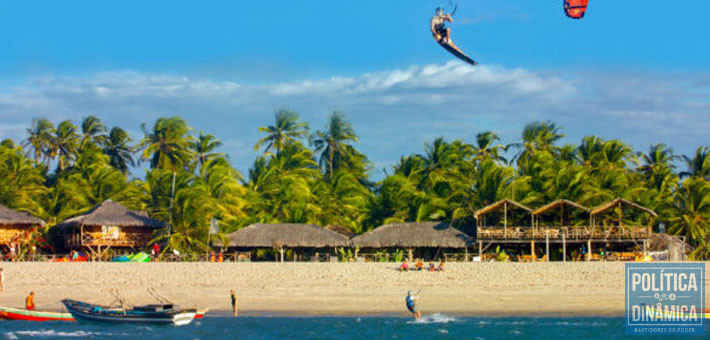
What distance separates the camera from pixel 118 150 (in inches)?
2557

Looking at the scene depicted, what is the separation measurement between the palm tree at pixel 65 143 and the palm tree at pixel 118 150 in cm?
231

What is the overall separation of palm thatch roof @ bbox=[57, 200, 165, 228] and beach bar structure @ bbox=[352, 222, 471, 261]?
11.5 meters

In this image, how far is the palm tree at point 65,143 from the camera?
208 feet

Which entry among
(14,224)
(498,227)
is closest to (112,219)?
(14,224)

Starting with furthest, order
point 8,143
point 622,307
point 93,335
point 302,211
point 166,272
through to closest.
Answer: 1. point 8,143
2. point 302,211
3. point 166,272
4. point 622,307
5. point 93,335

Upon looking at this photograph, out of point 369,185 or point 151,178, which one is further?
point 369,185

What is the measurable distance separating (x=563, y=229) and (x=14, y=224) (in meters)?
28.1

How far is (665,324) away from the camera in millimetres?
28578

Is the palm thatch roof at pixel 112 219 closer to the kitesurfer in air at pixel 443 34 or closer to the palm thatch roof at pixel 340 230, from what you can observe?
the palm thatch roof at pixel 340 230

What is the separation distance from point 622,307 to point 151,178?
28.4 meters

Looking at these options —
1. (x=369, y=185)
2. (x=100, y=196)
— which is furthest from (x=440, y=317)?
(x=369, y=185)

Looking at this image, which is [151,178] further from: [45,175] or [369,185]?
[369,185]

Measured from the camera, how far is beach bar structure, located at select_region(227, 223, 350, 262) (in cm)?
4275

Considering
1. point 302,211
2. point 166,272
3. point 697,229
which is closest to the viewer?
point 166,272
